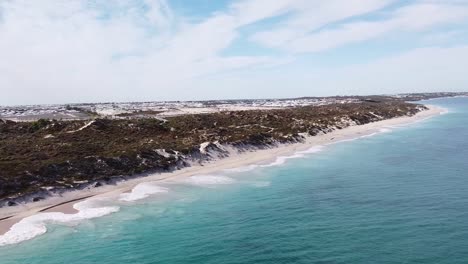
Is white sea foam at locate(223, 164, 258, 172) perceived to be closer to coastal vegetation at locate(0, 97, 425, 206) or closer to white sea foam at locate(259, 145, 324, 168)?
white sea foam at locate(259, 145, 324, 168)

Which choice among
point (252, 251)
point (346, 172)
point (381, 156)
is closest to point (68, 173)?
point (252, 251)

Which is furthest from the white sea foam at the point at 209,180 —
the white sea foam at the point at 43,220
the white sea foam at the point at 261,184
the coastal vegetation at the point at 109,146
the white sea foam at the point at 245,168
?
the white sea foam at the point at 43,220

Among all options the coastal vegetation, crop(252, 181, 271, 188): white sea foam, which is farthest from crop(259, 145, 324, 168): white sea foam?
crop(252, 181, 271, 188): white sea foam

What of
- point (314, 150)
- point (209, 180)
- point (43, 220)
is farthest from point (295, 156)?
point (43, 220)

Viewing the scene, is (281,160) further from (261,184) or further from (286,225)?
(286,225)

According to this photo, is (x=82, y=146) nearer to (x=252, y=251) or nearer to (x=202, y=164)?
(x=202, y=164)
